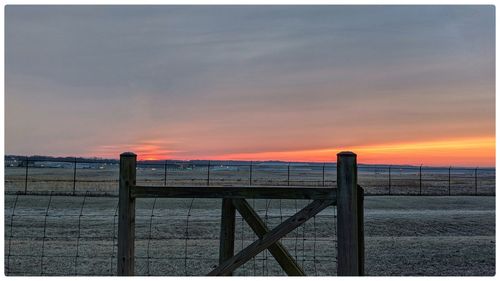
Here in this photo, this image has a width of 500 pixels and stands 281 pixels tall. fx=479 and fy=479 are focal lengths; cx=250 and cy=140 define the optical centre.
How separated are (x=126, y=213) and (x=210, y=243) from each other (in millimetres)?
5976

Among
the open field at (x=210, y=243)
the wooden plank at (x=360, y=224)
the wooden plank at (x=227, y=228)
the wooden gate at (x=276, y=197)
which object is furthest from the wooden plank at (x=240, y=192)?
the open field at (x=210, y=243)

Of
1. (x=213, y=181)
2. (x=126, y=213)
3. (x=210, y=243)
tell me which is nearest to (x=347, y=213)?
(x=126, y=213)

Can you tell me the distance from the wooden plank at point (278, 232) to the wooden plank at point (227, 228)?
21.2 inches

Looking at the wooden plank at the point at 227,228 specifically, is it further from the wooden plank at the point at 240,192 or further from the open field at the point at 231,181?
the open field at the point at 231,181

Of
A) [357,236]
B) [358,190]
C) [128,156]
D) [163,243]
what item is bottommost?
[163,243]

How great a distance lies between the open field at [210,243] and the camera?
25.4 ft

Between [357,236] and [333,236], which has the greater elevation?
[357,236]

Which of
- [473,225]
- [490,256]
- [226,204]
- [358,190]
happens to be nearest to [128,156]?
[226,204]

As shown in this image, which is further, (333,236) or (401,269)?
(333,236)

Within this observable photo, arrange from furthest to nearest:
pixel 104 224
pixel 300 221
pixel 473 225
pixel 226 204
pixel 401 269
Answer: pixel 473 225, pixel 104 224, pixel 401 269, pixel 226 204, pixel 300 221

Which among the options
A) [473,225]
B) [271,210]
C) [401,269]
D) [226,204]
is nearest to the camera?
[226,204]

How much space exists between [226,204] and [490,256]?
652 cm

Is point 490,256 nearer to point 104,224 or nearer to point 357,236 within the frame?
point 357,236

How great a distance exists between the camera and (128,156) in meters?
4.27
